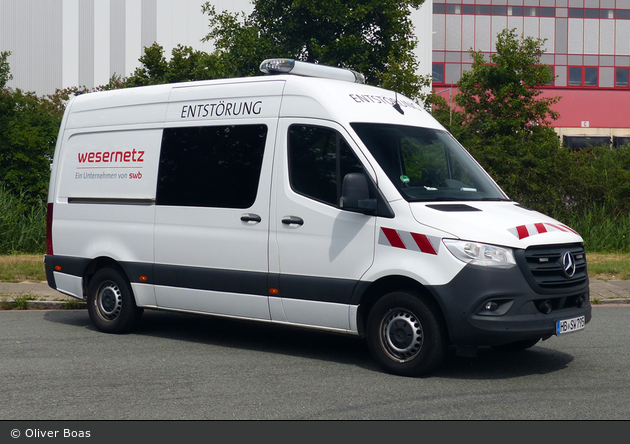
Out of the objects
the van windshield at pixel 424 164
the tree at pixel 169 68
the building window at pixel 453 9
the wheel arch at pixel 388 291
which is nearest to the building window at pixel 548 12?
the building window at pixel 453 9

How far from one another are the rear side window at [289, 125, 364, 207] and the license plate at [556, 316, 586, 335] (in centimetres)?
209

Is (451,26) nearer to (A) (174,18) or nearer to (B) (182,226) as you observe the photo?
(A) (174,18)

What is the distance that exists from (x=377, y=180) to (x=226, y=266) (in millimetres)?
1812

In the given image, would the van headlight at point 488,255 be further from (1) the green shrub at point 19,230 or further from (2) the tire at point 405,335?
(1) the green shrub at point 19,230

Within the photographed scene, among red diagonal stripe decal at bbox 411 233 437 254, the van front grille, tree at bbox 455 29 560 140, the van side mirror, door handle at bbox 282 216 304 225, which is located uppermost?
tree at bbox 455 29 560 140

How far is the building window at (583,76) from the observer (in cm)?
6278

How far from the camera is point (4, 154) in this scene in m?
22.2

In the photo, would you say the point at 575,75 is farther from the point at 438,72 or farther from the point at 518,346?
the point at 518,346

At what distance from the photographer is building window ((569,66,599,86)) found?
62.8 m

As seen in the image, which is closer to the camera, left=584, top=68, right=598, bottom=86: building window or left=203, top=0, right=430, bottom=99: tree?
left=203, top=0, right=430, bottom=99: tree

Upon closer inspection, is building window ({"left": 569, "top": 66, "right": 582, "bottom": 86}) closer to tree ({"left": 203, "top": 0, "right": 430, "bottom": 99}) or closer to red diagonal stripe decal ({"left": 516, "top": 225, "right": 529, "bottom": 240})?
tree ({"left": 203, "top": 0, "right": 430, "bottom": 99})

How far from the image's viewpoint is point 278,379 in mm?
6285

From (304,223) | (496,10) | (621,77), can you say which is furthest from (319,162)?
(621,77)

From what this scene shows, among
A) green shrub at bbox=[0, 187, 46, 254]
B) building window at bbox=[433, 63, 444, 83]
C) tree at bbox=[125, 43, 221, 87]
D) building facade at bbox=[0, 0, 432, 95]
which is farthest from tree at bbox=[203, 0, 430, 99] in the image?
building window at bbox=[433, 63, 444, 83]
